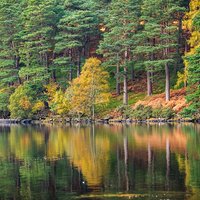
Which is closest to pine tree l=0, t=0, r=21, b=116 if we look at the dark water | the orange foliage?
the orange foliage

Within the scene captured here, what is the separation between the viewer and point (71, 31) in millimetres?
80188

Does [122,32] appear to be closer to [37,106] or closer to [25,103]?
[37,106]

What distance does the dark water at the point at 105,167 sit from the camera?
2066 centimetres

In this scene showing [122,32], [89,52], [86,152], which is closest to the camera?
[86,152]

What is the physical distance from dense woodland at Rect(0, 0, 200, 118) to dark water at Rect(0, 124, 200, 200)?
19.1 meters

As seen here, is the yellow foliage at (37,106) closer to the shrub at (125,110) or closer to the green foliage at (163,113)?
the shrub at (125,110)

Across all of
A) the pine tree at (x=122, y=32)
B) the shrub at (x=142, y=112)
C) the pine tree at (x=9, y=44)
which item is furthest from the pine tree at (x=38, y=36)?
the shrub at (x=142, y=112)

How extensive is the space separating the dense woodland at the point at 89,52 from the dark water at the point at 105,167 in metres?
19.1

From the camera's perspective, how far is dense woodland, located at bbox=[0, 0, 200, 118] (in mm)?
67688

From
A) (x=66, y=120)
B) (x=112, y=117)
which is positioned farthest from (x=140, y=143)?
(x=66, y=120)

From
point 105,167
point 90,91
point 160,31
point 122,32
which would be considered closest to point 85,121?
point 90,91

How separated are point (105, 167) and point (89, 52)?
6209cm

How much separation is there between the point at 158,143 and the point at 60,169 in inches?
440

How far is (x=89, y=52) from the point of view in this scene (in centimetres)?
8831
